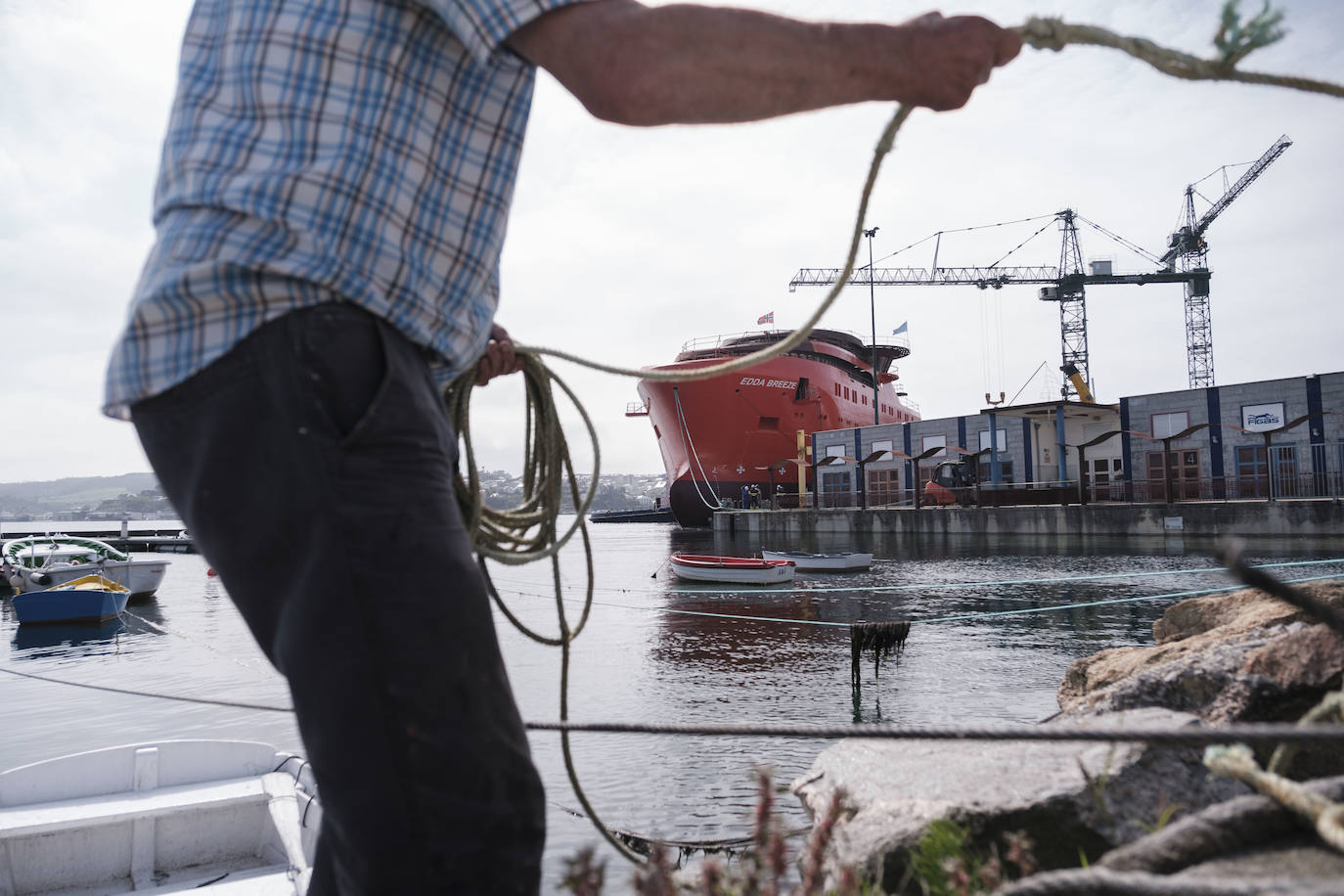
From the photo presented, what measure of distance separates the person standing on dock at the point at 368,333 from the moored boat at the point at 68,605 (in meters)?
22.5

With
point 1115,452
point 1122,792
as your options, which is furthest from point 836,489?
point 1122,792

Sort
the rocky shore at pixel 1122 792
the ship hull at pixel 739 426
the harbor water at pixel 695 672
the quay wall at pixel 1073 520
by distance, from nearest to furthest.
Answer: the rocky shore at pixel 1122 792
the harbor water at pixel 695 672
the quay wall at pixel 1073 520
the ship hull at pixel 739 426

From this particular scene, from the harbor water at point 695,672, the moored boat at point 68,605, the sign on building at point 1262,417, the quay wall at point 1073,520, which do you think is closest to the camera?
the harbor water at point 695,672

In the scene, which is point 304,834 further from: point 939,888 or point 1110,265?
point 1110,265

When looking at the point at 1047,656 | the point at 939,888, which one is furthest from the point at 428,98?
the point at 1047,656

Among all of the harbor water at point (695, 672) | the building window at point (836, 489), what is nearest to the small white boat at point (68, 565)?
the harbor water at point (695, 672)

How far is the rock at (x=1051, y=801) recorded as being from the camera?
8.72 feet

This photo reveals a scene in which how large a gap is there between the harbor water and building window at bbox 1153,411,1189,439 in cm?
738

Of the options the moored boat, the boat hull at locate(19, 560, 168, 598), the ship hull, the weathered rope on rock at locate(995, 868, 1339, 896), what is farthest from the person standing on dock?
the ship hull

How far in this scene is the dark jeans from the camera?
3.60 ft

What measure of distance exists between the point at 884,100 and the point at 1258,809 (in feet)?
4.24

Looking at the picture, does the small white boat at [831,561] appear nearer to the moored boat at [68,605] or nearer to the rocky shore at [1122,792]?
the moored boat at [68,605]

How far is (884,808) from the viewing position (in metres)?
2.99

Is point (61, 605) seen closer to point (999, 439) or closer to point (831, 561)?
point (831, 561)
